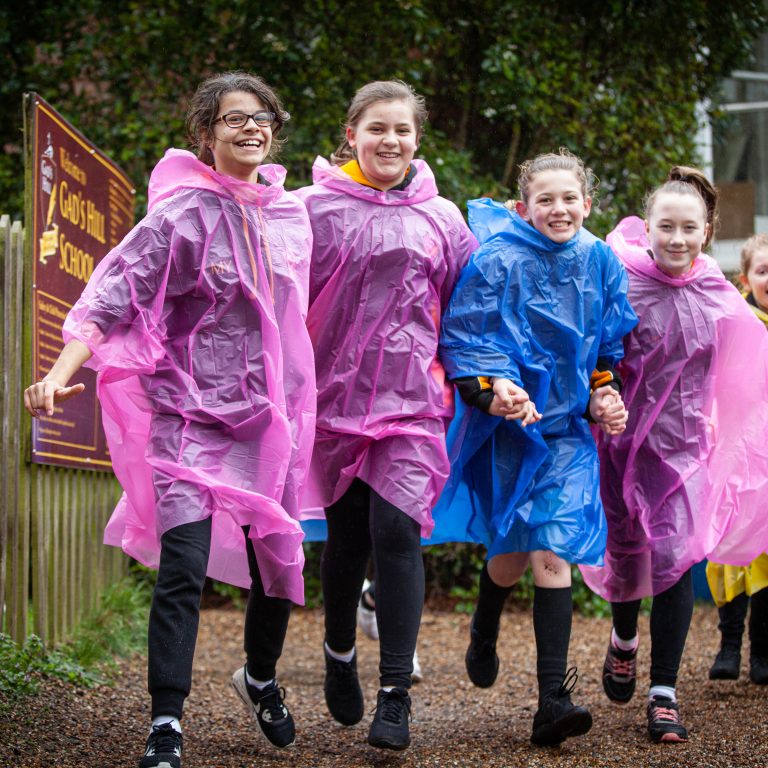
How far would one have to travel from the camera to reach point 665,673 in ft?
12.4

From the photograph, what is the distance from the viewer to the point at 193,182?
340 cm

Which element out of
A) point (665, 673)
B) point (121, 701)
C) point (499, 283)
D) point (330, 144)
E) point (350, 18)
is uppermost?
point (350, 18)

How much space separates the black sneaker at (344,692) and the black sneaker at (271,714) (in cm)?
24

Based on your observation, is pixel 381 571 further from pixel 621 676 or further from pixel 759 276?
pixel 759 276

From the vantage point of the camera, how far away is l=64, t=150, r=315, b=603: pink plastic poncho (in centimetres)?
315

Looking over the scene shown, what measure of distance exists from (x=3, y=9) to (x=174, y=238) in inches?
198

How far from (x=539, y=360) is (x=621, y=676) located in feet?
4.17

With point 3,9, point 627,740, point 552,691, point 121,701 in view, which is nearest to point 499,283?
point 552,691

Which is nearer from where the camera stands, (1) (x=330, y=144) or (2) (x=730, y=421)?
(2) (x=730, y=421)

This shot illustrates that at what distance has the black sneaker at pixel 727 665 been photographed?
15.2 ft

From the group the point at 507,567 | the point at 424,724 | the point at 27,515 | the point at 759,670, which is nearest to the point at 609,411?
the point at 507,567

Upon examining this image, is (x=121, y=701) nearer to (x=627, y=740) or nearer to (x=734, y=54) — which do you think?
(x=627, y=740)

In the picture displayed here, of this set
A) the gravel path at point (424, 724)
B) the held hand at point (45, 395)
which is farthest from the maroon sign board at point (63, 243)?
the held hand at point (45, 395)

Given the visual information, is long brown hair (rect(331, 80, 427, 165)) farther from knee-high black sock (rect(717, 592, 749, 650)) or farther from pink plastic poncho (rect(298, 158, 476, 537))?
knee-high black sock (rect(717, 592, 749, 650))
